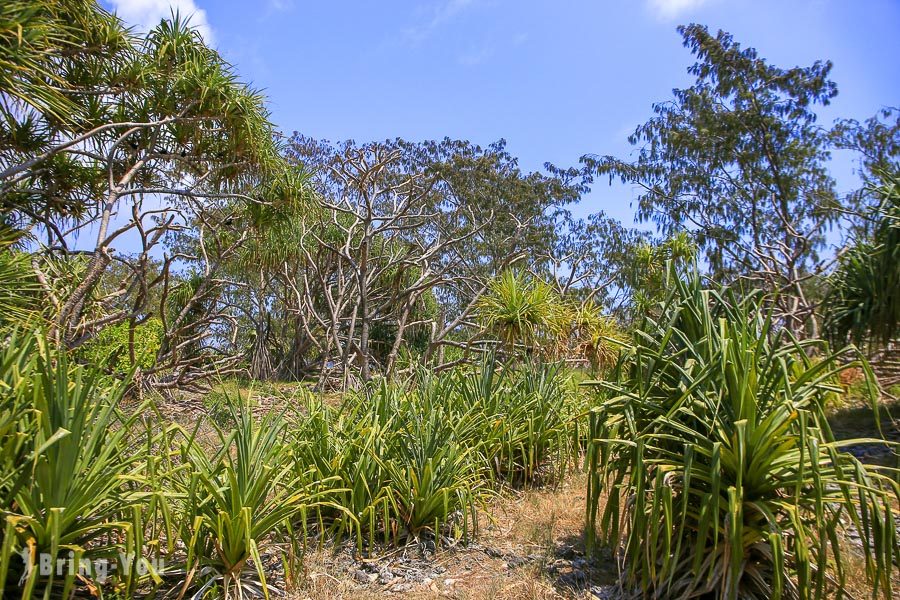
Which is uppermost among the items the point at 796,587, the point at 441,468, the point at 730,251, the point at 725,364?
the point at 730,251

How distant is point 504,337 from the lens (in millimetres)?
7543

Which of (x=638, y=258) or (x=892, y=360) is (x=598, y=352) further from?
(x=892, y=360)

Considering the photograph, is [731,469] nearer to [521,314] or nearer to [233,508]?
[233,508]

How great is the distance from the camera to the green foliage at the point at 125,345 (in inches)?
363

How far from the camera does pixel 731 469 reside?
3.07 m

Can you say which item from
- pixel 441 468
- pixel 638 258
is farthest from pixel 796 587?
pixel 638 258

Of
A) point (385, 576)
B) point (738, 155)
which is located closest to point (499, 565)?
point (385, 576)

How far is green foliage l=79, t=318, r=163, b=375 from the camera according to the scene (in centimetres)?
923

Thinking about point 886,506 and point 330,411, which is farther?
point 330,411

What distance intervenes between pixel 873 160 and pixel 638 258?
40.0 feet

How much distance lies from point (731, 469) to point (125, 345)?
889cm

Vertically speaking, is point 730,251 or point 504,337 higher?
point 730,251

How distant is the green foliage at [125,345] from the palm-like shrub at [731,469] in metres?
7.62

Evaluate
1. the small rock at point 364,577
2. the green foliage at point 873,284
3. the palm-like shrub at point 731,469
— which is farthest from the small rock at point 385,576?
the green foliage at point 873,284
